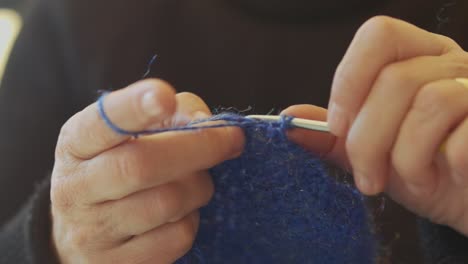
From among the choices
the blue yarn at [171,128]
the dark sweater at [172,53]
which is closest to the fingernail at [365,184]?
the blue yarn at [171,128]

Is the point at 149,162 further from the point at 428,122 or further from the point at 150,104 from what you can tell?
the point at 428,122

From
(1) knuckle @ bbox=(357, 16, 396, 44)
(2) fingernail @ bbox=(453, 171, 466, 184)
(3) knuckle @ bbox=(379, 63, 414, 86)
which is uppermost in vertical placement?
(1) knuckle @ bbox=(357, 16, 396, 44)

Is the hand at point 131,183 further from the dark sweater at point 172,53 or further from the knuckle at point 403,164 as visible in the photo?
the dark sweater at point 172,53

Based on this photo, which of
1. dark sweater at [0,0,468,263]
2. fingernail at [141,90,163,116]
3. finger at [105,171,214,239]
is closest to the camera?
fingernail at [141,90,163,116]

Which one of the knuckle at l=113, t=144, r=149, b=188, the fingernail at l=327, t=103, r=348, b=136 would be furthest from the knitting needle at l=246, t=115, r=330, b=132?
the knuckle at l=113, t=144, r=149, b=188

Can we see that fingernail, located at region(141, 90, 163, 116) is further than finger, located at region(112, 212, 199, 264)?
No

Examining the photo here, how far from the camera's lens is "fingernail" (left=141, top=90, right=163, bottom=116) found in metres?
0.30

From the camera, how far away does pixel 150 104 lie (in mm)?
304

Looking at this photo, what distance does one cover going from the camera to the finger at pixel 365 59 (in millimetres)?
370

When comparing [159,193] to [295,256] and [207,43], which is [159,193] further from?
[207,43]

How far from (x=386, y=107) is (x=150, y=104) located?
0.19 m

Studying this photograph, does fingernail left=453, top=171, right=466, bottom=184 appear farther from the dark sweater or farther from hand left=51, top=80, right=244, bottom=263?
the dark sweater

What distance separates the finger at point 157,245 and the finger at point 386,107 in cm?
17

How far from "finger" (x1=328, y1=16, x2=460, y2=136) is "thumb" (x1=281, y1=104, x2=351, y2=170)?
0.06m
